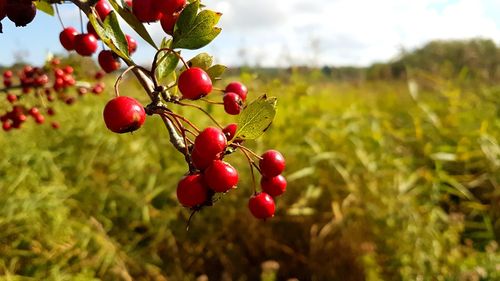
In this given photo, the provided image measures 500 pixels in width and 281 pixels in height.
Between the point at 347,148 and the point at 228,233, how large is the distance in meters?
0.85

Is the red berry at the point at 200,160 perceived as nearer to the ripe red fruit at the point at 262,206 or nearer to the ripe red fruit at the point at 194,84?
the ripe red fruit at the point at 194,84

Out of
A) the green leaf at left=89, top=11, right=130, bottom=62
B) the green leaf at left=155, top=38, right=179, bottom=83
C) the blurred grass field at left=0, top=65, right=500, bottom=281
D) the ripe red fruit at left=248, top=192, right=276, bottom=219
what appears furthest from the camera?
the blurred grass field at left=0, top=65, right=500, bottom=281

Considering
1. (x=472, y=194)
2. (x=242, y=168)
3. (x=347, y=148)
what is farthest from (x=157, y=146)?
(x=472, y=194)

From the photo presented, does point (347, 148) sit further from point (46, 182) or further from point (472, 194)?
point (46, 182)

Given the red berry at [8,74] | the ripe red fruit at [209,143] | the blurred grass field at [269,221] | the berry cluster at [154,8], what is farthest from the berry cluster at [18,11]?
the blurred grass field at [269,221]

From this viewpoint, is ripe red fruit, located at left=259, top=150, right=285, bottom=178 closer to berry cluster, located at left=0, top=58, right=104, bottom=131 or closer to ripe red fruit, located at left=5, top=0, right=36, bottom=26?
ripe red fruit, located at left=5, top=0, right=36, bottom=26

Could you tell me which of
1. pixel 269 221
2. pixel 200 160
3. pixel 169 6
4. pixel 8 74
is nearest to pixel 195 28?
pixel 169 6

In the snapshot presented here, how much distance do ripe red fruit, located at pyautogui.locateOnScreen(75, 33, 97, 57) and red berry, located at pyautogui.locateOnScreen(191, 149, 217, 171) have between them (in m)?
0.25

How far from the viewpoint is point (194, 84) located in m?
0.58

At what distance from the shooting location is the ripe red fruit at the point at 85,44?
2.40ft

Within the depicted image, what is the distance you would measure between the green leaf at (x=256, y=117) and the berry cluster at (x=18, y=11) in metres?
0.26

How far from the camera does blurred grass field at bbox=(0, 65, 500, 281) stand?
233 centimetres

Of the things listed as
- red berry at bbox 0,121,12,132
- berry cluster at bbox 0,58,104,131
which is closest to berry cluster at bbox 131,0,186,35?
berry cluster at bbox 0,58,104,131

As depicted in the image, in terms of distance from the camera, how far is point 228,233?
2.83 m
